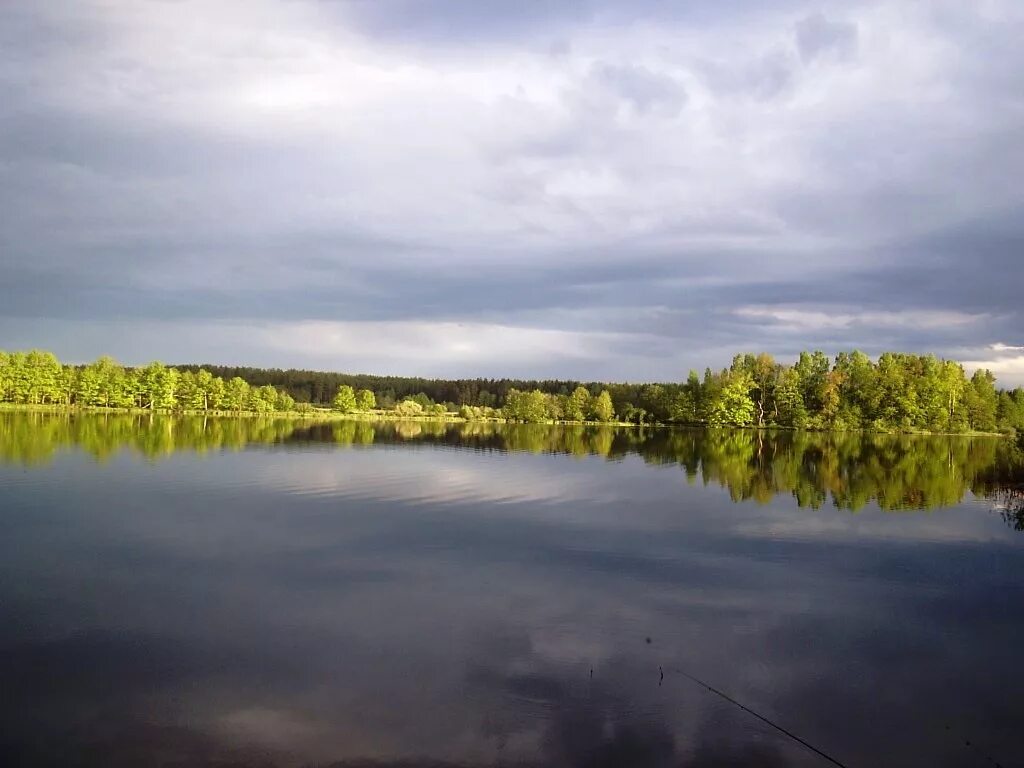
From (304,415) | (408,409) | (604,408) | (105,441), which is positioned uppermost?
(604,408)

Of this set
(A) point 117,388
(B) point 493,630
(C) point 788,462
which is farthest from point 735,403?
(B) point 493,630

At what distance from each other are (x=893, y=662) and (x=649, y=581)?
5409mm

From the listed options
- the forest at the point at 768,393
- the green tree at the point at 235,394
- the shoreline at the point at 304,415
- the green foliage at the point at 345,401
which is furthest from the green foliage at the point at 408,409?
the green tree at the point at 235,394

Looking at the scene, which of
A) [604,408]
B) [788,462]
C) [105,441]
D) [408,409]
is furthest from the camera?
[408,409]

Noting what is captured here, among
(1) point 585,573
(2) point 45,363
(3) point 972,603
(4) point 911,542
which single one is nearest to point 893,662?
(3) point 972,603

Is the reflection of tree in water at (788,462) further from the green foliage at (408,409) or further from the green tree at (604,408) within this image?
the green foliage at (408,409)

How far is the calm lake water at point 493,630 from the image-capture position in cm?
836

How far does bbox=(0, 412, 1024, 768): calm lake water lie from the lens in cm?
836

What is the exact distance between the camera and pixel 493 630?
12102 millimetres

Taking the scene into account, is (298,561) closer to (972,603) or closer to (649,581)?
(649,581)

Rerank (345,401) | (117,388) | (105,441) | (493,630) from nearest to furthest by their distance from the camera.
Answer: (493,630) < (105,441) < (117,388) < (345,401)

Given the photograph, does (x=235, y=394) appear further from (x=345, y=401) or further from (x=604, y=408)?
(x=604, y=408)

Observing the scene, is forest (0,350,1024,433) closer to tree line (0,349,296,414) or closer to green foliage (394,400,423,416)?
tree line (0,349,296,414)

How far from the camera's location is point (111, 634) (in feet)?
37.1
